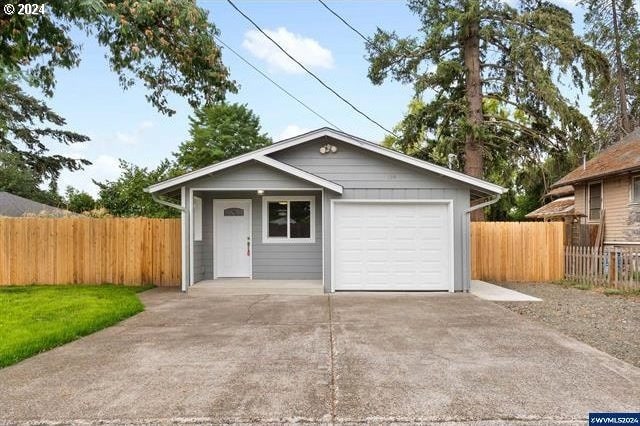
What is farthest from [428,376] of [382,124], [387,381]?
[382,124]

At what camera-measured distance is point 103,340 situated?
5.81 m

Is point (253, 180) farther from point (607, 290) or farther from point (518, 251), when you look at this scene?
point (607, 290)

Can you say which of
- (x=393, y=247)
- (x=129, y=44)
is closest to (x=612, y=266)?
(x=393, y=247)

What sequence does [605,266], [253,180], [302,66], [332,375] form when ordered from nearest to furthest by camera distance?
1. [332,375]
2. [253,180]
3. [605,266]
4. [302,66]

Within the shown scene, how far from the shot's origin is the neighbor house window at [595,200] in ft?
51.8

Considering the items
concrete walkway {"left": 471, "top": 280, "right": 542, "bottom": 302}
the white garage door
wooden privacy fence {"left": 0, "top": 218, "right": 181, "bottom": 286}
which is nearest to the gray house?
the white garage door

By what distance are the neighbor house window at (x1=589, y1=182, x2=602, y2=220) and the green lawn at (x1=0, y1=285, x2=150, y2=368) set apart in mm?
15564

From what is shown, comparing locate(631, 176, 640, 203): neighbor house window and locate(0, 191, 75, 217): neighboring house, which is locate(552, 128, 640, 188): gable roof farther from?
locate(0, 191, 75, 217): neighboring house

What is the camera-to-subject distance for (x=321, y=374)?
14.3ft

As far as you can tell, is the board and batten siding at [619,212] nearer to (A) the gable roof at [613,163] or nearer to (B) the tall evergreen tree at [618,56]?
(A) the gable roof at [613,163]

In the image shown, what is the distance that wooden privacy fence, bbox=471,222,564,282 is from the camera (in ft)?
41.2

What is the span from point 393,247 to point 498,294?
2552 millimetres

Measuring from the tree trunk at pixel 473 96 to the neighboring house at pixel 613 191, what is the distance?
340 centimetres

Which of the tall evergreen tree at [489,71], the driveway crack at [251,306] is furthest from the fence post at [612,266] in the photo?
the driveway crack at [251,306]
